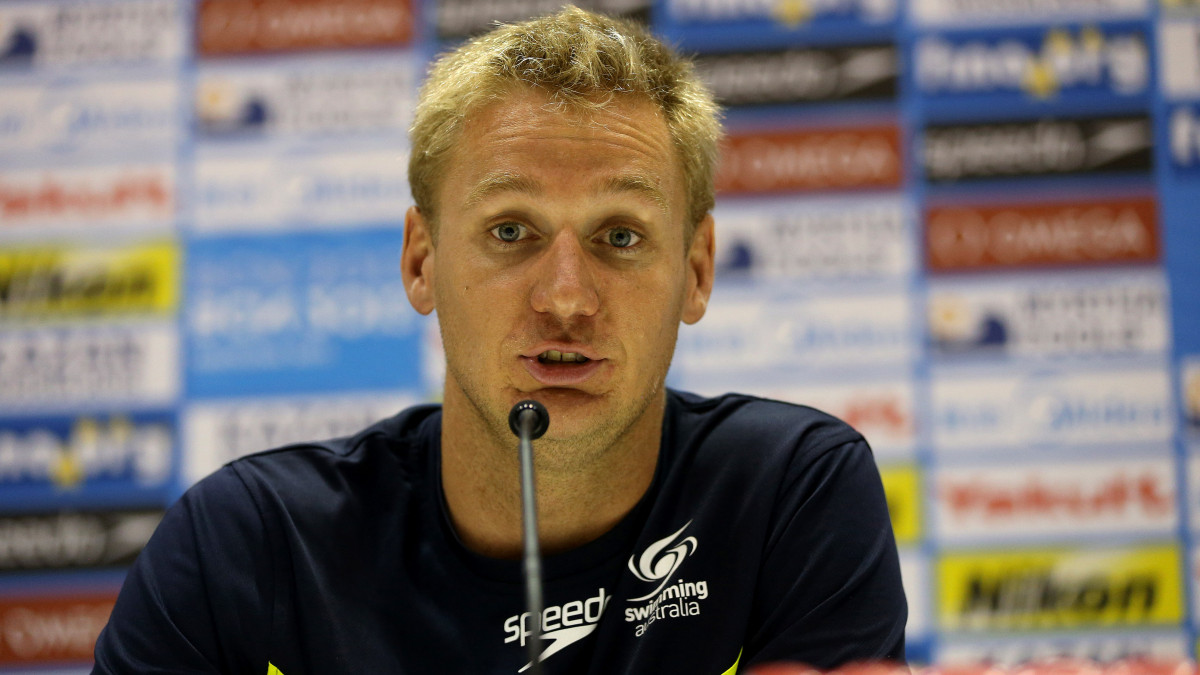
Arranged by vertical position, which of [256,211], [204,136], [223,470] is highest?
[204,136]

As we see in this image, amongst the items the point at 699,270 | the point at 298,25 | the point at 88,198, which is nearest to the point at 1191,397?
the point at 699,270

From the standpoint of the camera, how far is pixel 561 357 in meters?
1.40

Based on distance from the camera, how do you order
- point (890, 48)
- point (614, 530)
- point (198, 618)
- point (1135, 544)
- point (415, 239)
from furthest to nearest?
1. point (890, 48)
2. point (1135, 544)
3. point (415, 239)
4. point (614, 530)
5. point (198, 618)

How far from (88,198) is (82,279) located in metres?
0.29

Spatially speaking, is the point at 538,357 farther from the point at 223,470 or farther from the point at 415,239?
the point at 223,470

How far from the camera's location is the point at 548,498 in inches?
60.1

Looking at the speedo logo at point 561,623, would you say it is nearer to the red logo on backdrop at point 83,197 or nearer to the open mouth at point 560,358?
the open mouth at point 560,358

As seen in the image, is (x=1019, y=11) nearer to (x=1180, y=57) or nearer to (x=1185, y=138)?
(x=1180, y=57)

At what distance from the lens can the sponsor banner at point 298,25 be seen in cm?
348

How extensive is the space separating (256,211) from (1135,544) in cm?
310

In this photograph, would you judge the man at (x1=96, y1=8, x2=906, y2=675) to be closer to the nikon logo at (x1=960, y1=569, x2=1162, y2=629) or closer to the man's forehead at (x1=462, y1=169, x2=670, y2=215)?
the man's forehead at (x1=462, y1=169, x2=670, y2=215)

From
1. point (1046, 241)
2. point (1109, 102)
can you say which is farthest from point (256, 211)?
point (1109, 102)

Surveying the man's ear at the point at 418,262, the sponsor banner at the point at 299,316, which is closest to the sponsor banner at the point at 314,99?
the sponsor banner at the point at 299,316

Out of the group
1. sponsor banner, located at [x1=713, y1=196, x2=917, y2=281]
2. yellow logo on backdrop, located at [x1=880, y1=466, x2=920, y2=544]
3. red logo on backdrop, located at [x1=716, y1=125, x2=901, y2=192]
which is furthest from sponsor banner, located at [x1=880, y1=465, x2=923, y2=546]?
red logo on backdrop, located at [x1=716, y1=125, x2=901, y2=192]
